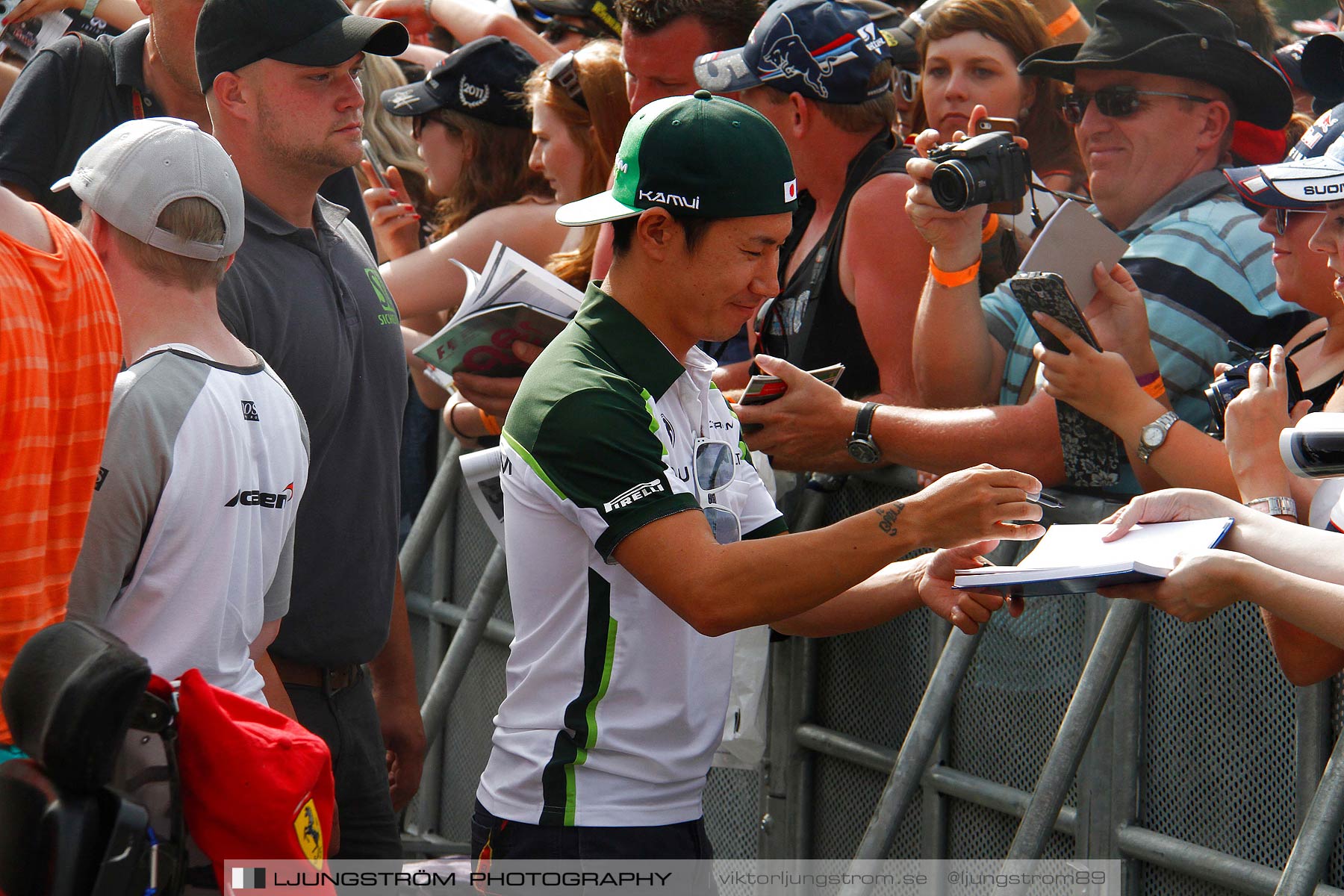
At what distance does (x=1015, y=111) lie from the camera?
463 cm

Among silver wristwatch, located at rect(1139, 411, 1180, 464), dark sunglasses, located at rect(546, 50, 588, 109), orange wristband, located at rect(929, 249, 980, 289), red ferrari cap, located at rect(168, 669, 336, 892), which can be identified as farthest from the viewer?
dark sunglasses, located at rect(546, 50, 588, 109)

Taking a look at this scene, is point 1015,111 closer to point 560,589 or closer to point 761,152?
point 761,152

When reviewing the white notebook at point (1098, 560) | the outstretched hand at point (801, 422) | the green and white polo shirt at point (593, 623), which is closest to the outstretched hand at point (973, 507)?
the white notebook at point (1098, 560)

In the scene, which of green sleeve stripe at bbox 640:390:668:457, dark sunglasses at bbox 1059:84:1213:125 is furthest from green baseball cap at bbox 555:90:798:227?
dark sunglasses at bbox 1059:84:1213:125

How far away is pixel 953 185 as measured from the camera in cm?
362

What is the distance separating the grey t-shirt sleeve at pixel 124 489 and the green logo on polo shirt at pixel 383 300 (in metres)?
1.06

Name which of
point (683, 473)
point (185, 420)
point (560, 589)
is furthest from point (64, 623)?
point (683, 473)

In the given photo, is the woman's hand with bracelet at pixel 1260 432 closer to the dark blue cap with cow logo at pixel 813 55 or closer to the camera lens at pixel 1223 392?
the camera lens at pixel 1223 392

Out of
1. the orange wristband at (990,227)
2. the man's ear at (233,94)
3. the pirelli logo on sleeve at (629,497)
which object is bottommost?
the orange wristband at (990,227)

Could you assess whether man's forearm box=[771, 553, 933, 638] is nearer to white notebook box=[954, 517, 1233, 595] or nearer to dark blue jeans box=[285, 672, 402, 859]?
white notebook box=[954, 517, 1233, 595]

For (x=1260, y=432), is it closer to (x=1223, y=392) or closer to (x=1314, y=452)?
(x=1223, y=392)

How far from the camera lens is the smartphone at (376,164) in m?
5.76

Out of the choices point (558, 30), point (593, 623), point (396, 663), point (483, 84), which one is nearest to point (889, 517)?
point (593, 623)

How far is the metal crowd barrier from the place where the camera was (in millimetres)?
2975
